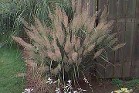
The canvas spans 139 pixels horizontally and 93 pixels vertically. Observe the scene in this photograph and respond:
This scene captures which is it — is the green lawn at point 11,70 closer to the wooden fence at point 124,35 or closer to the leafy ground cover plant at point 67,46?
the leafy ground cover plant at point 67,46

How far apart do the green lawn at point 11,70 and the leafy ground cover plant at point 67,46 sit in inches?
17.2

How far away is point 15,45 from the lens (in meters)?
6.92

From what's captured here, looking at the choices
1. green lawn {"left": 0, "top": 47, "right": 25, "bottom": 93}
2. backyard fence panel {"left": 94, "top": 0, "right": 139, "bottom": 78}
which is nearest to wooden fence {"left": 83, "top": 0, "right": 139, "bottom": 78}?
backyard fence panel {"left": 94, "top": 0, "right": 139, "bottom": 78}

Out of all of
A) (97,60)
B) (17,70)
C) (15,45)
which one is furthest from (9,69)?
(97,60)

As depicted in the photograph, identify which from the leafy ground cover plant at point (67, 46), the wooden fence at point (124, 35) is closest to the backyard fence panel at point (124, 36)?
the wooden fence at point (124, 35)

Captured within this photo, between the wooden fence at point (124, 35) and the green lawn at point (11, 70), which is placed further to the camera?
the green lawn at point (11, 70)

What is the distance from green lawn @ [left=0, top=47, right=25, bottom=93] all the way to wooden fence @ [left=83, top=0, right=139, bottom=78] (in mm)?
1281

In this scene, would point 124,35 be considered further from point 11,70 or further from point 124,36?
point 11,70

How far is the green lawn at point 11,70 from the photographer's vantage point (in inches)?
200

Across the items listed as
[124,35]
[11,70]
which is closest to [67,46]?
[124,35]

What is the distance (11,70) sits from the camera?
579cm

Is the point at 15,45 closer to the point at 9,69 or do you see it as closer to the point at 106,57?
the point at 9,69

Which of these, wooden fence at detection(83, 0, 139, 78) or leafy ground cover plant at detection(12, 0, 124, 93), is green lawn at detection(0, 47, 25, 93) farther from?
wooden fence at detection(83, 0, 139, 78)

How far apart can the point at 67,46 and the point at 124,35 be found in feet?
3.31
